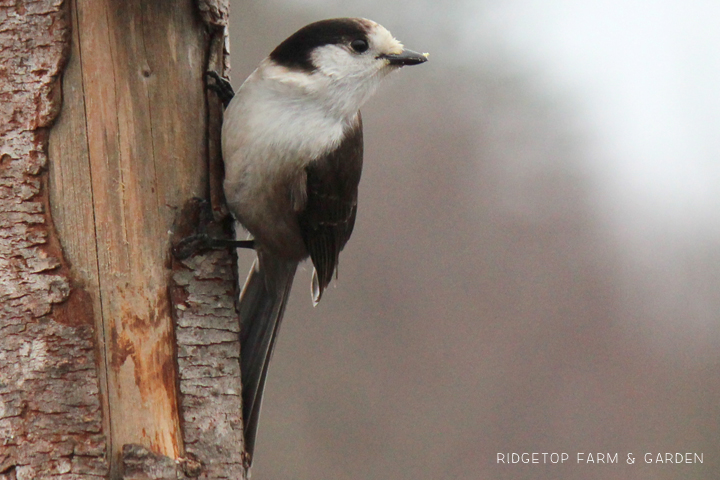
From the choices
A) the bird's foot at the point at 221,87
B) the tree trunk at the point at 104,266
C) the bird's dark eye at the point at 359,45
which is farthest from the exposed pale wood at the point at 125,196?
the bird's dark eye at the point at 359,45

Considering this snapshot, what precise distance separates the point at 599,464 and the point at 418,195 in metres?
2.65

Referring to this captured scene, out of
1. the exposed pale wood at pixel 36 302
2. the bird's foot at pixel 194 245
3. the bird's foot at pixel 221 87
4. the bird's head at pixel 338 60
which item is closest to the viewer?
the exposed pale wood at pixel 36 302

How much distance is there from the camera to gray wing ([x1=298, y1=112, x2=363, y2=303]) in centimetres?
279

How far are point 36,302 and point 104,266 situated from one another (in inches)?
8.2

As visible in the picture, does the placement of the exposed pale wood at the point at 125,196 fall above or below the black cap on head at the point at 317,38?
below

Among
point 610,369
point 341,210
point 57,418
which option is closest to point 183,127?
point 341,210

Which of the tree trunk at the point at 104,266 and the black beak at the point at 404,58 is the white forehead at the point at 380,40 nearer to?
the black beak at the point at 404,58

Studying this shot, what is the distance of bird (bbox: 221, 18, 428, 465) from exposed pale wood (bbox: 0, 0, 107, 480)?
63 cm

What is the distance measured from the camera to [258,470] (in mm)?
6141

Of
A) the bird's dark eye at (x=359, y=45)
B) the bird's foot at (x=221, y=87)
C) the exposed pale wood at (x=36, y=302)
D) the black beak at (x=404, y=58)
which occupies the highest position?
the bird's dark eye at (x=359, y=45)

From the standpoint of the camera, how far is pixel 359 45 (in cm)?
280

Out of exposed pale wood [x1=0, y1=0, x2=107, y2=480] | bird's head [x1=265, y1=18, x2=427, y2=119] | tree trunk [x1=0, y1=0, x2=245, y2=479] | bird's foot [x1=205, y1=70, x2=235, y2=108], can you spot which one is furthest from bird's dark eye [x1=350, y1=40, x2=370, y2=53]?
exposed pale wood [x1=0, y1=0, x2=107, y2=480]

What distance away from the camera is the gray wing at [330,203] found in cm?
279

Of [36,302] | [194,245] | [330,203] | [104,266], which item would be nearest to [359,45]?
[330,203]
